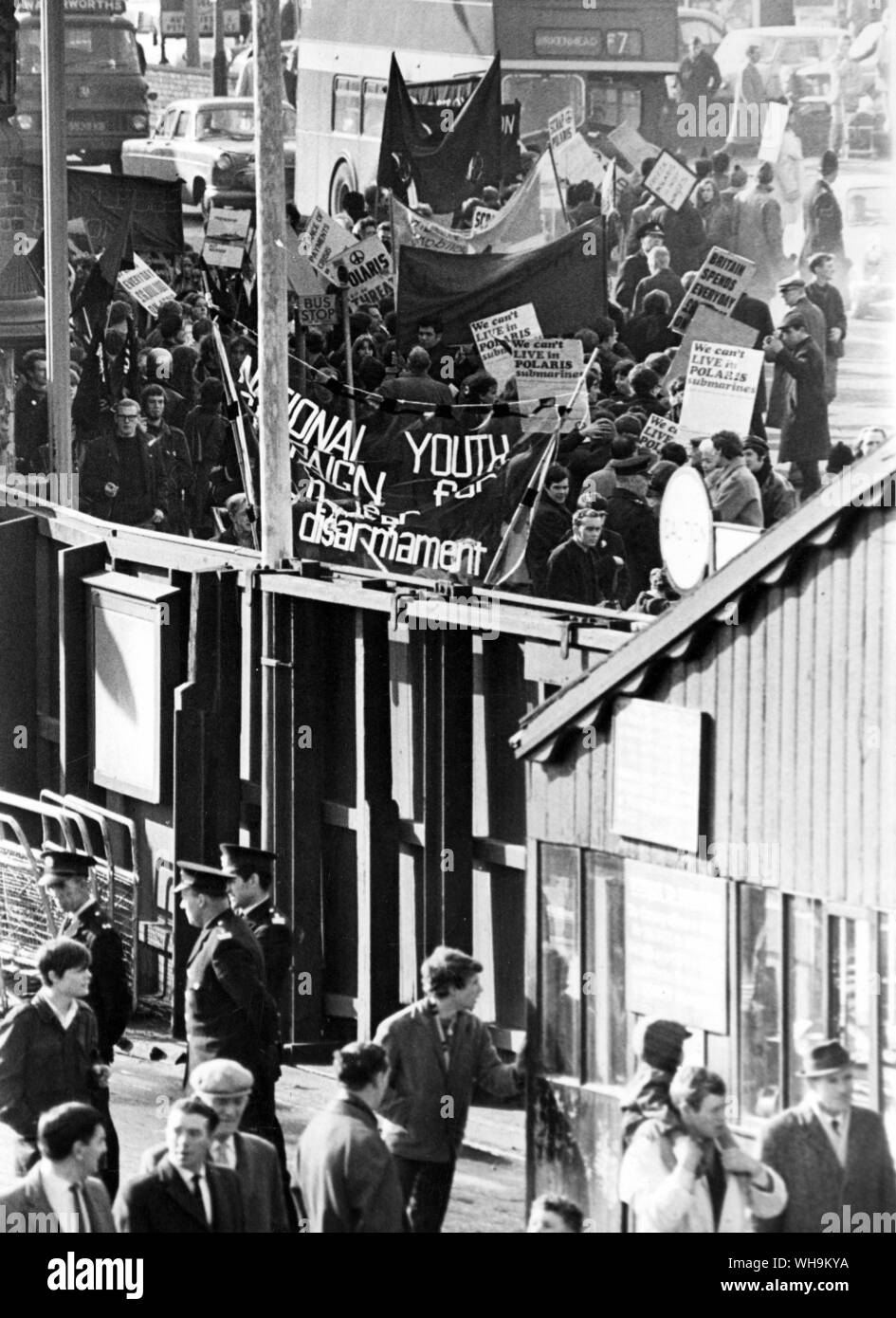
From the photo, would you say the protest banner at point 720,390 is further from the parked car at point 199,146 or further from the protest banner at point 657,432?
the parked car at point 199,146

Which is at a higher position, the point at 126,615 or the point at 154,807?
the point at 126,615

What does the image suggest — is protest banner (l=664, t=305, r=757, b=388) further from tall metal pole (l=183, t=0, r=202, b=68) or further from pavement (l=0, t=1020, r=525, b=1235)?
tall metal pole (l=183, t=0, r=202, b=68)

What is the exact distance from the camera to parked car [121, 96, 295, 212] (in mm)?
26344

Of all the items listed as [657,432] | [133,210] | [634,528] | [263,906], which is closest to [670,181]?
[657,432]

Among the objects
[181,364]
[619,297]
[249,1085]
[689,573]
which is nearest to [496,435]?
[619,297]

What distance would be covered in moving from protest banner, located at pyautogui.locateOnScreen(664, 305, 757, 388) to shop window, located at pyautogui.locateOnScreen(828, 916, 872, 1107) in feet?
36.6

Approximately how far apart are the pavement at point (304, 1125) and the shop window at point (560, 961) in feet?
2.34

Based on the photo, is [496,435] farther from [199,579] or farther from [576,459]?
[199,579]

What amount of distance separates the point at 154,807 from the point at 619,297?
9.42 meters

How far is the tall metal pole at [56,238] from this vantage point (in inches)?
569

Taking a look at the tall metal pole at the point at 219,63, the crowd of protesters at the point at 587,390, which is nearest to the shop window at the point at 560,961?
the crowd of protesters at the point at 587,390

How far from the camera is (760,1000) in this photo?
775 cm

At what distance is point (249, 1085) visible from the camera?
8523mm

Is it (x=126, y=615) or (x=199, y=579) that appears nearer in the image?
(x=199, y=579)
